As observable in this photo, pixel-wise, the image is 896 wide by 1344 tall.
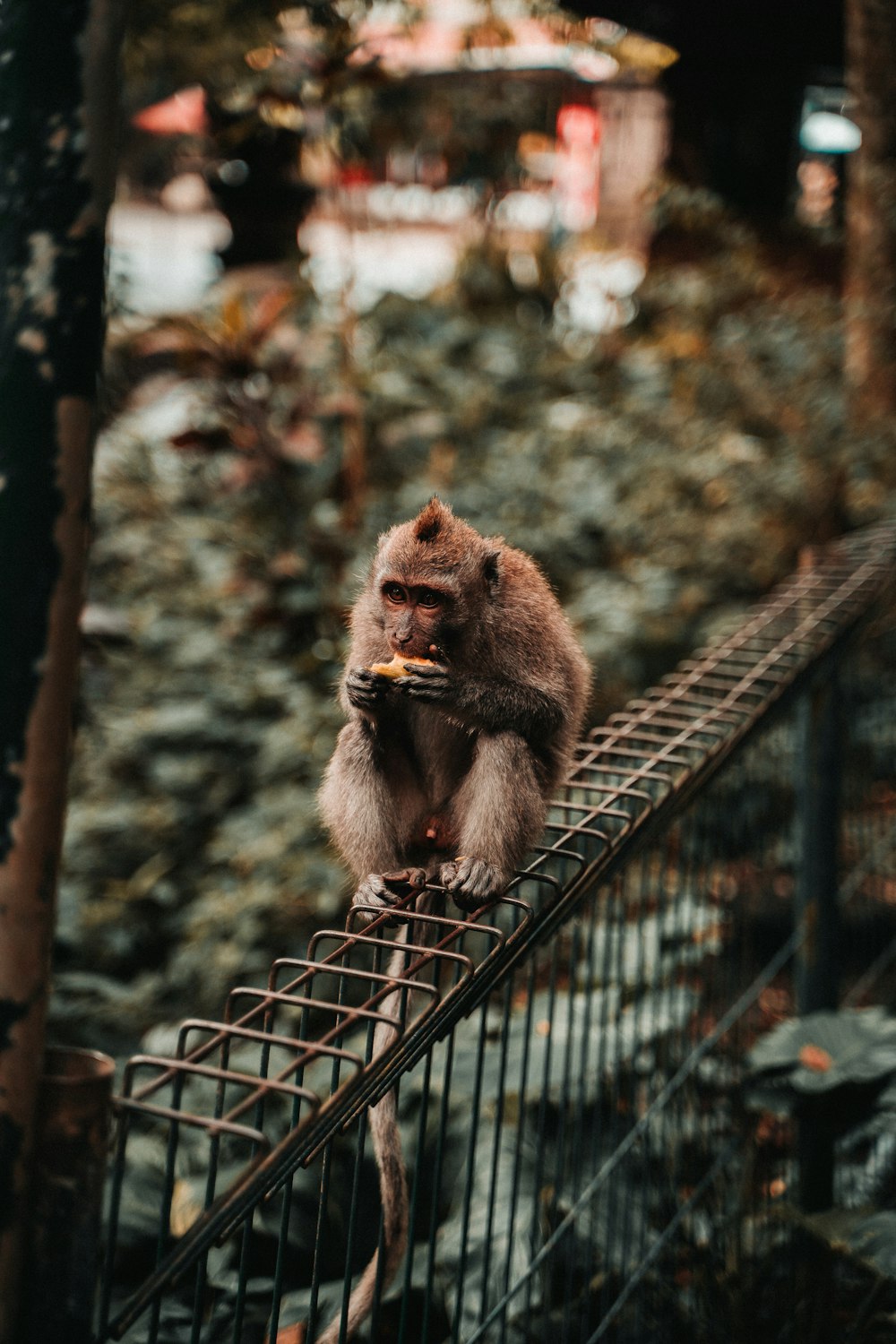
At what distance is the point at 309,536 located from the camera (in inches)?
256

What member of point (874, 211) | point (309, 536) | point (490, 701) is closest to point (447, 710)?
point (490, 701)

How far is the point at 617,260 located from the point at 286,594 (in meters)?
5.49

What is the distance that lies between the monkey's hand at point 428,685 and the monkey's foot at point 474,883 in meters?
0.37

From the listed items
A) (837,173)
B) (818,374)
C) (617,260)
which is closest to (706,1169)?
(818,374)

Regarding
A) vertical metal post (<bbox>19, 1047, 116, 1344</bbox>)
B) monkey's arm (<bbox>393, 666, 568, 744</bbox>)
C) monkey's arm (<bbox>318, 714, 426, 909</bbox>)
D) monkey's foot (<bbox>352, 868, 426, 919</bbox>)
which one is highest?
monkey's arm (<bbox>393, 666, 568, 744</bbox>)

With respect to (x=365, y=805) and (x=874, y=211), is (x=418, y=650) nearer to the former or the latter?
(x=365, y=805)

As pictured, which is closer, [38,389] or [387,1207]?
[38,389]

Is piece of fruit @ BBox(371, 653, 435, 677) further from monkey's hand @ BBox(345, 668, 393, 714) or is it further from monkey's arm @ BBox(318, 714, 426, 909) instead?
monkey's arm @ BBox(318, 714, 426, 909)

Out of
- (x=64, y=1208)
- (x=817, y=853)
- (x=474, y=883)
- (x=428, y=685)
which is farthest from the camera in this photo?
(x=817, y=853)

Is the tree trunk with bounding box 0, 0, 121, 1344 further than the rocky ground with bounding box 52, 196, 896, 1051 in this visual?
No

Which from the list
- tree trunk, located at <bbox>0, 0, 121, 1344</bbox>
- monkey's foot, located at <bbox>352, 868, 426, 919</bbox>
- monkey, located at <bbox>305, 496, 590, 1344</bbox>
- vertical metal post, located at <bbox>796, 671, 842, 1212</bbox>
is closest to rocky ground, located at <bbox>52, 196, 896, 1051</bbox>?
vertical metal post, located at <bbox>796, 671, 842, 1212</bbox>

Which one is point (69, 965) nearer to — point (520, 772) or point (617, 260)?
point (520, 772)

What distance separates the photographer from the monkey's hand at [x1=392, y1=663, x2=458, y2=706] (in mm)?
2330

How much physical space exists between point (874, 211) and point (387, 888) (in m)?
5.81
